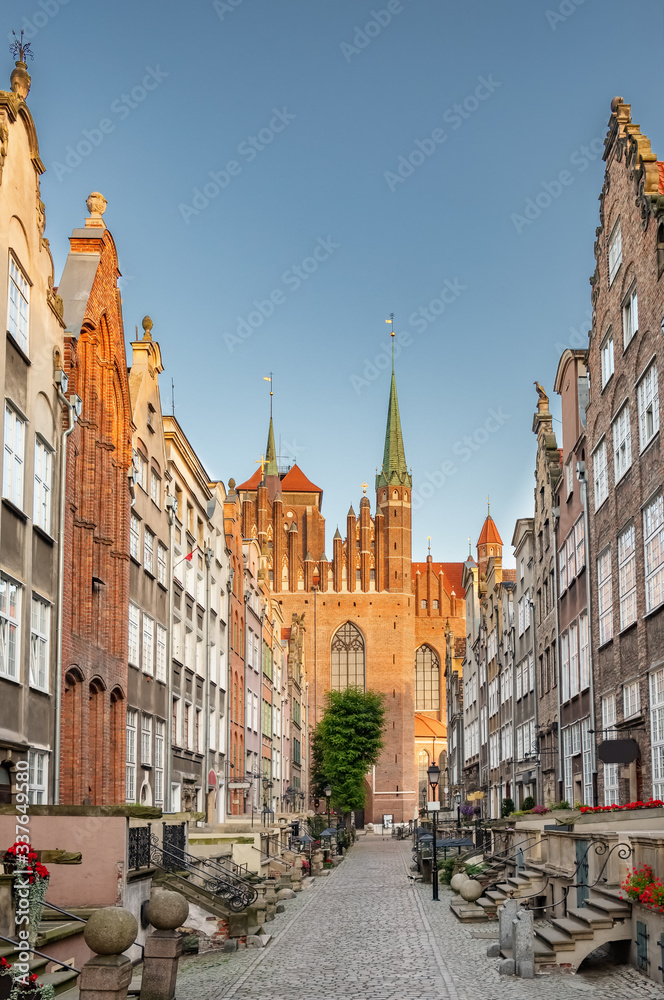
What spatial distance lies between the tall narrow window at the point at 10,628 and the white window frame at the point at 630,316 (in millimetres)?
14263

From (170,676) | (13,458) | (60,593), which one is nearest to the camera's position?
(13,458)

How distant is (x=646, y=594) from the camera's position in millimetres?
23391

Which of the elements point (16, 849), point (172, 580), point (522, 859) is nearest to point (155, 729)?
point (172, 580)

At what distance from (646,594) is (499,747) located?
30399 millimetres

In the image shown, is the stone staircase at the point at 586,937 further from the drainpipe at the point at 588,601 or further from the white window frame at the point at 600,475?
the white window frame at the point at 600,475

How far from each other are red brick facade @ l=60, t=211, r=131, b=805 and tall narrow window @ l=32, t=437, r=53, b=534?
125 centimetres

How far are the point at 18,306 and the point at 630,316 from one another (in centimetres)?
1368

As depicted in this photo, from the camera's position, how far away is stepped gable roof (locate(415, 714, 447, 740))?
103875 mm

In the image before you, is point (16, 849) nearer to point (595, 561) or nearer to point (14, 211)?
point (14, 211)

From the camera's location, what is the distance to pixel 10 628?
18.5m

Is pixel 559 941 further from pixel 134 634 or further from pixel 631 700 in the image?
pixel 134 634

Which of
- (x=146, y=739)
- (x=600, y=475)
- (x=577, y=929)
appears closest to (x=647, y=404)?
(x=600, y=475)

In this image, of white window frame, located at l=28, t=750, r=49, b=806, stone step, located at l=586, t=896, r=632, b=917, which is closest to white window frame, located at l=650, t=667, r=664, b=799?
stone step, located at l=586, t=896, r=632, b=917

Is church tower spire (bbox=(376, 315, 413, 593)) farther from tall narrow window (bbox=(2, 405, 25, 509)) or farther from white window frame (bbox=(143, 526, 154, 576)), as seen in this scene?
tall narrow window (bbox=(2, 405, 25, 509))
